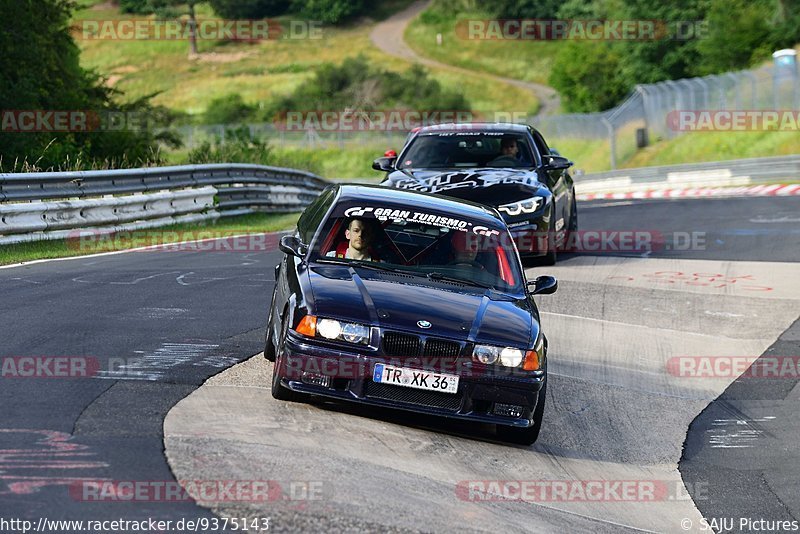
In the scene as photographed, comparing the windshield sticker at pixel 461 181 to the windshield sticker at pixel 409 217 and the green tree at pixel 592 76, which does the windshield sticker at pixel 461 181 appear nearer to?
the windshield sticker at pixel 409 217

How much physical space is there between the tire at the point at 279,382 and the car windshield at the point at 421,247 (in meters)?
1.00

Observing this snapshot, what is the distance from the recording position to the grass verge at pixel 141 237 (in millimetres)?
15770

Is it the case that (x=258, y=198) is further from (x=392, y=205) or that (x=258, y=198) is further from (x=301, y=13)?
(x=301, y=13)

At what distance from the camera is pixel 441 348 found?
24.7 feet

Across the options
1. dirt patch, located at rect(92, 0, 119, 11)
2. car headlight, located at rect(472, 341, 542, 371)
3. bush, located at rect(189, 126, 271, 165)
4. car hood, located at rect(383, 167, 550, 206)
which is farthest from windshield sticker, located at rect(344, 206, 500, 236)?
dirt patch, located at rect(92, 0, 119, 11)

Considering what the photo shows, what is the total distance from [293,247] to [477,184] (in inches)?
237

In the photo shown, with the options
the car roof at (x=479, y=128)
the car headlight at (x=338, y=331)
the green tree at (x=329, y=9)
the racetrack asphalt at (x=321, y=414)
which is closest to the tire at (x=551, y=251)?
the racetrack asphalt at (x=321, y=414)

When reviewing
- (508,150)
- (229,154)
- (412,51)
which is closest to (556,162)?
(508,150)

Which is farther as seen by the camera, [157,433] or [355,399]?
[355,399]

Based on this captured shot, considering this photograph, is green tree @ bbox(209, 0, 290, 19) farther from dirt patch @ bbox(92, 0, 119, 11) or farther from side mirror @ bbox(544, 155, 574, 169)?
side mirror @ bbox(544, 155, 574, 169)

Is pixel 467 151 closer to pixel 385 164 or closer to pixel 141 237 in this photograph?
pixel 385 164

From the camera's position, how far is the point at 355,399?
7.49m

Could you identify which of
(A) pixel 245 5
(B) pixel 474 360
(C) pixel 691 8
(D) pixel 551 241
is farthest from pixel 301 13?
(B) pixel 474 360

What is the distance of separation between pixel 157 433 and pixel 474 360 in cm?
193
